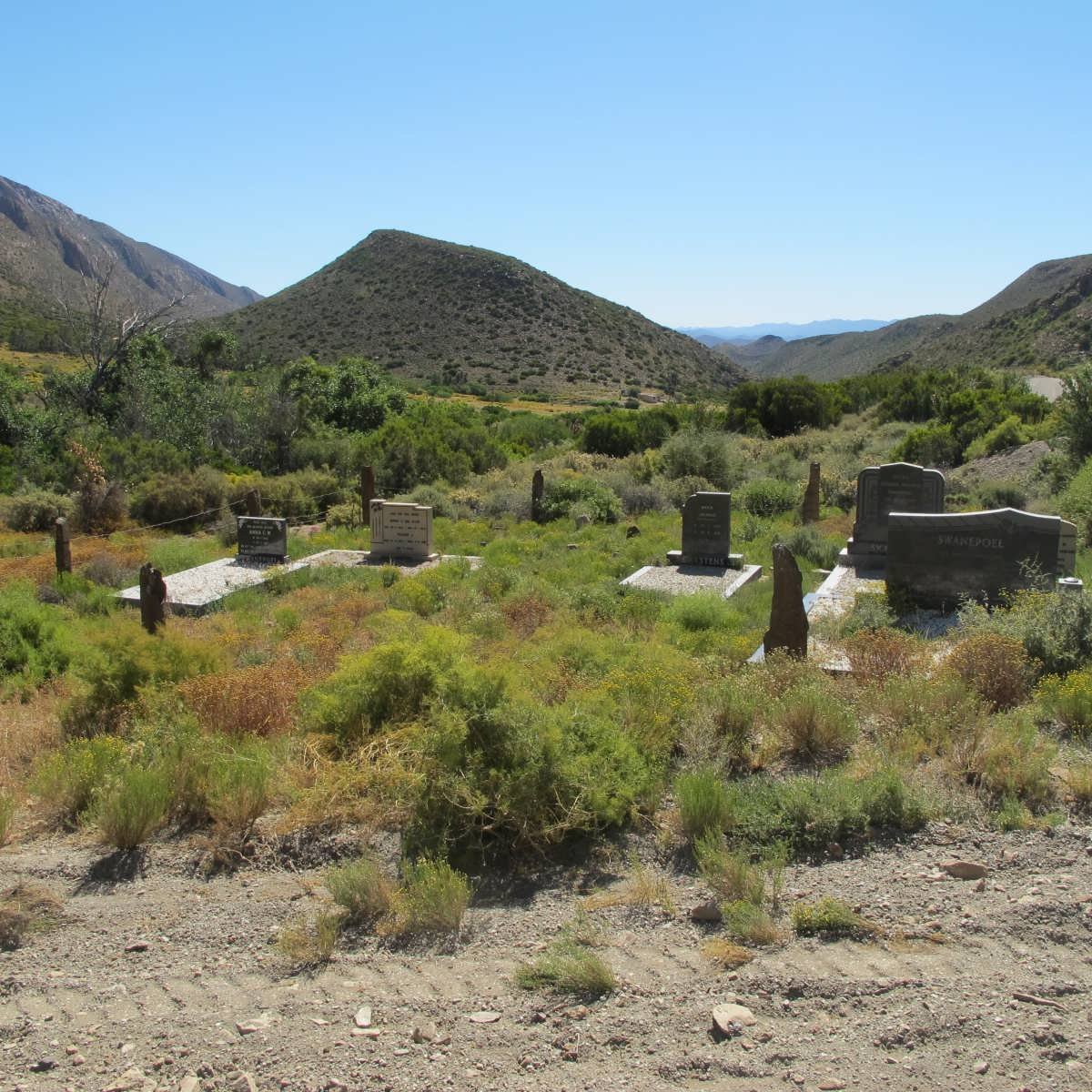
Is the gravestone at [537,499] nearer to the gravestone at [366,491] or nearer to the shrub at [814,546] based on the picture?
the gravestone at [366,491]

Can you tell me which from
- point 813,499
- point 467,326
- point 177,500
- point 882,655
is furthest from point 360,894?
point 467,326

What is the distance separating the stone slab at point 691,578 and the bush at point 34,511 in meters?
11.8

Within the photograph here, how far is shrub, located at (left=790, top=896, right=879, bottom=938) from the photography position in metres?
4.40

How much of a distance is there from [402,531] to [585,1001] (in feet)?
41.7

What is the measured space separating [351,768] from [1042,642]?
5502 mm

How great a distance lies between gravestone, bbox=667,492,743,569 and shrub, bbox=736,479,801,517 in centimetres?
546

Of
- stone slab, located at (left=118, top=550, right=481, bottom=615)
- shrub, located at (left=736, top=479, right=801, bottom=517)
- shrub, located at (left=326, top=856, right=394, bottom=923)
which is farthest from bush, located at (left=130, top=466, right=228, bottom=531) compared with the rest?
shrub, located at (left=326, top=856, right=394, bottom=923)

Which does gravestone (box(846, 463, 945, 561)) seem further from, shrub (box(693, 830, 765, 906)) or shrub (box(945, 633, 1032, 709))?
shrub (box(693, 830, 765, 906))

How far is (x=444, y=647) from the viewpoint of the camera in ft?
22.9

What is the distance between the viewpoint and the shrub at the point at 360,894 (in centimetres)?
482

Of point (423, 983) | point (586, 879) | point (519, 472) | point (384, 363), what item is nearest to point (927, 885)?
point (586, 879)

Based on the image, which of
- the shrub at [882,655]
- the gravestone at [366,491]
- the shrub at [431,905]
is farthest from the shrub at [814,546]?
the shrub at [431,905]

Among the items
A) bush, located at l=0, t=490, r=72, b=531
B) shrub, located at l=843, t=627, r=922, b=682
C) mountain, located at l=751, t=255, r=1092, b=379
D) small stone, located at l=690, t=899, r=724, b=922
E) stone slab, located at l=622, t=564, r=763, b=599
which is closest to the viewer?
small stone, located at l=690, t=899, r=724, b=922

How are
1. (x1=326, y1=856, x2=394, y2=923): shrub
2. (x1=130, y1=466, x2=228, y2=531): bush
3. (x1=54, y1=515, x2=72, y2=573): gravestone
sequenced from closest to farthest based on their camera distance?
(x1=326, y1=856, x2=394, y2=923): shrub, (x1=54, y1=515, x2=72, y2=573): gravestone, (x1=130, y1=466, x2=228, y2=531): bush
